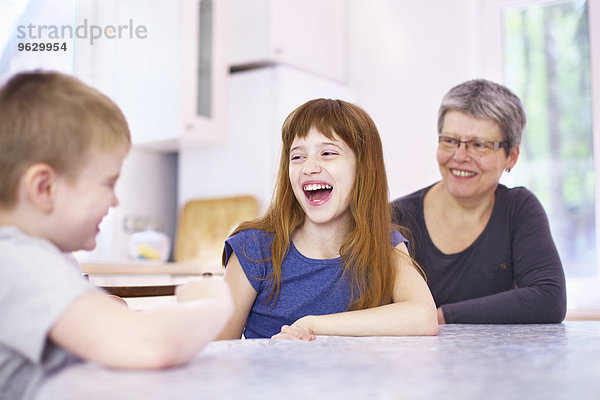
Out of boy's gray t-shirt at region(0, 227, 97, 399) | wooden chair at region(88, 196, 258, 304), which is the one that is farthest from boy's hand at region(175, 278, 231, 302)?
wooden chair at region(88, 196, 258, 304)

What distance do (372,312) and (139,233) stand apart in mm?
2685

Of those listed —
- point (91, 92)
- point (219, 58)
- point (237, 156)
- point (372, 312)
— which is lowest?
point (372, 312)

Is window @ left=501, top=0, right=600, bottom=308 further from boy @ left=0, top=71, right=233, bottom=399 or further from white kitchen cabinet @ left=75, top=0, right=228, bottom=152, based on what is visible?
boy @ left=0, top=71, right=233, bottom=399

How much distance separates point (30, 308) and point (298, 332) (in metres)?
0.47

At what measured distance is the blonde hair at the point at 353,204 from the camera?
138 cm

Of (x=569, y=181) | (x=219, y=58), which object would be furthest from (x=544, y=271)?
(x=219, y=58)

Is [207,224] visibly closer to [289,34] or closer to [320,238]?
[289,34]

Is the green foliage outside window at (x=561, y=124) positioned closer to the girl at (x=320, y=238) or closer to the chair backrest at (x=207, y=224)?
the chair backrest at (x=207, y=224)

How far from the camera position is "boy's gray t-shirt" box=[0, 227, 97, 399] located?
1.91ft

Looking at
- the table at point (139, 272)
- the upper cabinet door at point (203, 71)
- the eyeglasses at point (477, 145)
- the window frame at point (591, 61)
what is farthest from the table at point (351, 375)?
the upper cabinet door at point (203, 71)

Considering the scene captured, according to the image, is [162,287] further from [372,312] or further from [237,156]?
[237,156]

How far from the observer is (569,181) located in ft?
11.3

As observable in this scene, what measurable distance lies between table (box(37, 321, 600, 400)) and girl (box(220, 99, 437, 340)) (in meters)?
0.59

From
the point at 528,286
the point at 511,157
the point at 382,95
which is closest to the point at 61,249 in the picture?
the point at 528,286
